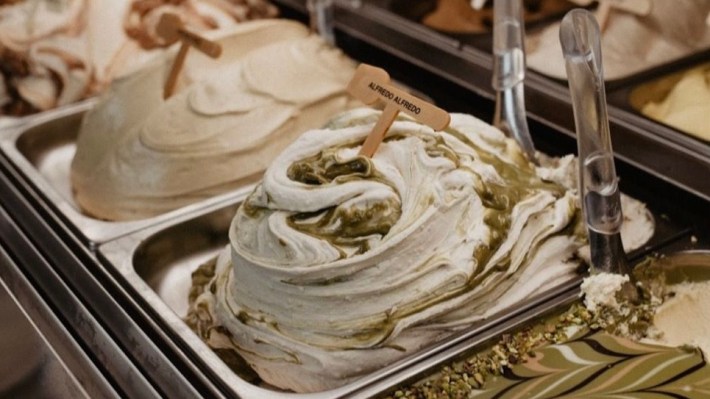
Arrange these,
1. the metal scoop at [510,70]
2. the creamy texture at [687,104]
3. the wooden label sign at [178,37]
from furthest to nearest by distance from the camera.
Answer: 1. the wooden label sign at [178,37]
2. the creamy texture at [687,104]
3. the metal scoop at [510,70]

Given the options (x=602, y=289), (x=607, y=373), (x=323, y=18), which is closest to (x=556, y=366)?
(x=607, y=373)

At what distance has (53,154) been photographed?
2.39 meters

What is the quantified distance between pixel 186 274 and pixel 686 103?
44.7 inches

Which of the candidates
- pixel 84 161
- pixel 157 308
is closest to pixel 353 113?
pixel 157 308

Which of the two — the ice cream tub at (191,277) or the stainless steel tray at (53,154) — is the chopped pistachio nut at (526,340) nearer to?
the ice cream tub at (191,277)

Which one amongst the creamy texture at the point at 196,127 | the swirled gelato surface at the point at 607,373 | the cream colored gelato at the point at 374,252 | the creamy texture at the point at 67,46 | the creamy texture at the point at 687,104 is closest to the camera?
the swirled gelato surface at the point at 607,373

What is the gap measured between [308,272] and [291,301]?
7 centimetres

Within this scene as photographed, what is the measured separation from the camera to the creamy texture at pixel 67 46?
2451 mm

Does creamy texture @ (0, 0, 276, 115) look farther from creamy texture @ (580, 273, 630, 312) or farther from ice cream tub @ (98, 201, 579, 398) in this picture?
creamy texture @ (580, 273, 630, 312)

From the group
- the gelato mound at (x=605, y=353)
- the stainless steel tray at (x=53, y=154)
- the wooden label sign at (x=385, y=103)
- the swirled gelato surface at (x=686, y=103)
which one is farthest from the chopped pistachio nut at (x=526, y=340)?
the stainless steel tray at (x=53, y=154)

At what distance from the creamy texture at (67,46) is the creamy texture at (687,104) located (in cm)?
124

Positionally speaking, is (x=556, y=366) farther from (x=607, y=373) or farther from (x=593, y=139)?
(x=593, y=139)

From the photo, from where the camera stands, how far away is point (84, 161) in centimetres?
204

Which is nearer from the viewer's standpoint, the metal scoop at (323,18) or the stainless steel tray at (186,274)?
the stainless steel tray at (186,274)
